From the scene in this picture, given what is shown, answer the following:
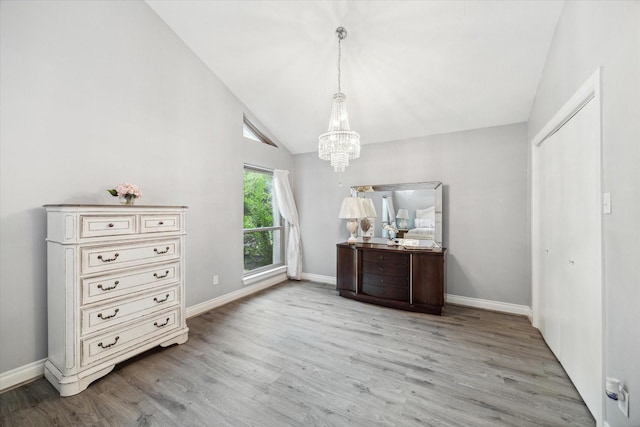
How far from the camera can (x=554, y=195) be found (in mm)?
2324

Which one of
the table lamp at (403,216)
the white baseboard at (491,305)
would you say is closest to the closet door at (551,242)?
the white baseboard at (491,305)

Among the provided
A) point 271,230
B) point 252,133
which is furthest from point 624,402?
point 252,133

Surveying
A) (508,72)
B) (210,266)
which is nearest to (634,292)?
(508,72)

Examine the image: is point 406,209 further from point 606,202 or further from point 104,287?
point 104,287

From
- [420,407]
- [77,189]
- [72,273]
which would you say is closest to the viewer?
[420,407]

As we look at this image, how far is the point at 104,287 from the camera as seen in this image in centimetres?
197

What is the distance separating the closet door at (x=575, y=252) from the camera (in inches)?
61.4

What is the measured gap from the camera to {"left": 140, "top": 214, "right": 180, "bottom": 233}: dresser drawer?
221 centimetres

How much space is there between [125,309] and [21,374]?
2.62 ft

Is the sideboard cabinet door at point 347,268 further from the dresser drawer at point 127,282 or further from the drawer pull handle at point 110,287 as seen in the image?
the drawer pull handle at point 110,287

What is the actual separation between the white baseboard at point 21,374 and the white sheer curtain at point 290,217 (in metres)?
3.18

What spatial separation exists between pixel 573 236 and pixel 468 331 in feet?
4.65

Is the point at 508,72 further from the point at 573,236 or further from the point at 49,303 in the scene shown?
the point at 49,303

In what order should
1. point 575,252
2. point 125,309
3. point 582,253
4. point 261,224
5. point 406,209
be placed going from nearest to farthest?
point 582,253 → point 575,252 → point 125,309 → point 406,209 → point 261,224
